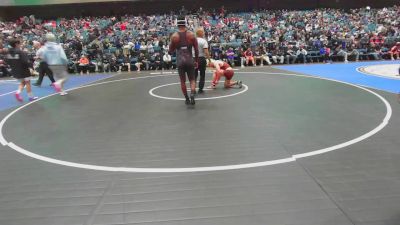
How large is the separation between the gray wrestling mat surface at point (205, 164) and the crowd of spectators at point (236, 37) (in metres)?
9.17

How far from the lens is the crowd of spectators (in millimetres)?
16344

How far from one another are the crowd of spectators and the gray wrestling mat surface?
9.17 metres

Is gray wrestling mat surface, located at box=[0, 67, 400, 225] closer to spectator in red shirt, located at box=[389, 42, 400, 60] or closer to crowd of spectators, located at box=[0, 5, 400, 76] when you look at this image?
crowd of spectators, located at box=[0, 5, 400, 76]

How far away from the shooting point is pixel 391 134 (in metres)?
4.95

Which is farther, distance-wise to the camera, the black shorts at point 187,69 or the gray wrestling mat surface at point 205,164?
the black shorts at point 187,69

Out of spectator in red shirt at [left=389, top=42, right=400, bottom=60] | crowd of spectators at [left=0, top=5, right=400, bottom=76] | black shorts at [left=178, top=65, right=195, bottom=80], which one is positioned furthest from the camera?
spectator in red shirt at [left=389, top=42, right=400, bottom=60]

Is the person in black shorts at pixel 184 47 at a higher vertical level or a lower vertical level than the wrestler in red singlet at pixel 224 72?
higher

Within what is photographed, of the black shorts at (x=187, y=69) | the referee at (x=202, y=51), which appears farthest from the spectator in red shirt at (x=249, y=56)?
the black shorts at (x=187, y=69)

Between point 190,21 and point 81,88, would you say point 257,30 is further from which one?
point 81,88

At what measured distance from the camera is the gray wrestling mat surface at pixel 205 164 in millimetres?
3002

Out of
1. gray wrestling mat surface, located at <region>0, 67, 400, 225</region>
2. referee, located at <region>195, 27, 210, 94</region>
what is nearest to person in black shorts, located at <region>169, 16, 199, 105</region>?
gray wrestling mat surface, located at <region>0, 67, 400, 225</region>

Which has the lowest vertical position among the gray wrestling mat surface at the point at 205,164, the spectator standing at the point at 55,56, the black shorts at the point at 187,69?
the gray wrestling mat surface at the point at 205,164

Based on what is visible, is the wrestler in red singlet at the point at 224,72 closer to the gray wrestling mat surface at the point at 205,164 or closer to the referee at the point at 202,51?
the referee at the point at 202,51

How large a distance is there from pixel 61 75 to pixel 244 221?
7964mm
